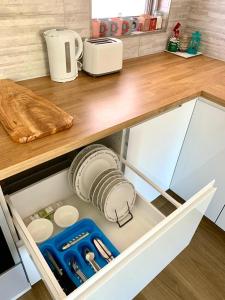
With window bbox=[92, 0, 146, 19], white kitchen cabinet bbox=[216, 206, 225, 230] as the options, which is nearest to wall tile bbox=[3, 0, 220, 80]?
window bbox=[92, 0, 146, 19]

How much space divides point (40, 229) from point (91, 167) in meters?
0.31

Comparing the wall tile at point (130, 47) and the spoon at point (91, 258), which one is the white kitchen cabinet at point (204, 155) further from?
the spoon at point (91, 258)

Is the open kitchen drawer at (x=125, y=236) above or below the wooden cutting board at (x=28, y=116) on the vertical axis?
below

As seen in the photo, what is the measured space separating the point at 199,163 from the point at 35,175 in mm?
905

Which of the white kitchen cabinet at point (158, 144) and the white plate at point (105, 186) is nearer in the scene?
the white plate at point (105, 186)

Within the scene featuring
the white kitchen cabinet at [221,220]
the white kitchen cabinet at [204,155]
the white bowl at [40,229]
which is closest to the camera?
the white bowl at [40,229]

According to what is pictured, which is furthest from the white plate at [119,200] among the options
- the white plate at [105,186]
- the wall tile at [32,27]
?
the wall tile at [32,27]

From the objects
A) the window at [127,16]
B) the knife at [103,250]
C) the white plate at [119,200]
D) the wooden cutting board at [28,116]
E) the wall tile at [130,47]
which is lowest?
the knife at [103,250]

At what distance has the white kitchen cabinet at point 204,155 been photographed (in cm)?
119

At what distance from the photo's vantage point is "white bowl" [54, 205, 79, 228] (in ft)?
3.08

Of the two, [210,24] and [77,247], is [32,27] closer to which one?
[77,247]

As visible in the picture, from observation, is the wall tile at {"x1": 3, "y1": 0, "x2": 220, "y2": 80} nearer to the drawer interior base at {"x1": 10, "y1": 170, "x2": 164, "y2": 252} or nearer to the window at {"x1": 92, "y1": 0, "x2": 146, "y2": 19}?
the window at {"x1": 92, "y1": 0, "x2": 146, "y2": 19}

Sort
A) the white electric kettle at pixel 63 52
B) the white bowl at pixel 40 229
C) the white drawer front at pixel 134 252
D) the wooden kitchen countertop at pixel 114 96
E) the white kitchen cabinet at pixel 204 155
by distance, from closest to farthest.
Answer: the white drawer front at pixel 134 252 → the wooden kitchen countertop at pixel 114 96 → the white bowl at pixel 40 229 → the white electric kettle at pixel 63 52 → the white kitchen cabinet at pixel 204 155

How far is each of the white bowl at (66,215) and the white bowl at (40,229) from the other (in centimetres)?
4
